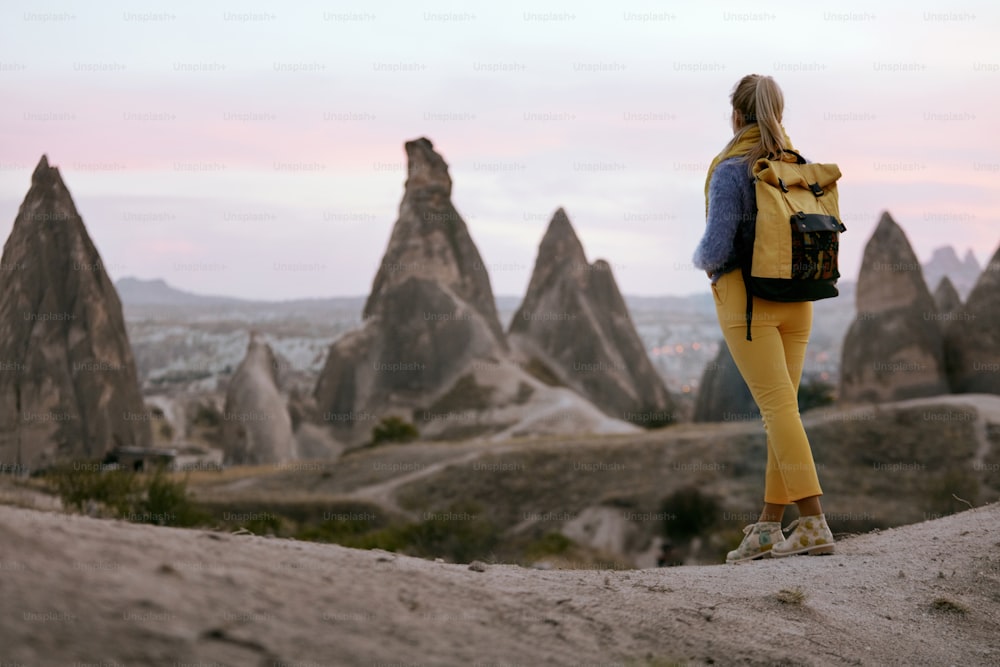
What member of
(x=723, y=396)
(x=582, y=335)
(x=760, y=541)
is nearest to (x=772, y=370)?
(x=760, y=541)

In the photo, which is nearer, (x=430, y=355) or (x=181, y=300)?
(x=430, y=355)

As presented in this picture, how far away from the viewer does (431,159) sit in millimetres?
37281

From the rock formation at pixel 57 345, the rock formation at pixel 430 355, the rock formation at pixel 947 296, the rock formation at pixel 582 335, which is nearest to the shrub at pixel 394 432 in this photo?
the rock formation at pixel 430 355

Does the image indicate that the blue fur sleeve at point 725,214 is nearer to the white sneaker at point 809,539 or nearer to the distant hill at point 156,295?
the white sneaker at point 809,539

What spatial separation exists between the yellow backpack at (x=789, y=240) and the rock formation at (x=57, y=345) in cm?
2178

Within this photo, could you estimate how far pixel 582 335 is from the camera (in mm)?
41750

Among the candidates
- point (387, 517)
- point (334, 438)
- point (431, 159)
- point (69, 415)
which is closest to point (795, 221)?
point (387, 517)

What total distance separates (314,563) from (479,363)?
3233 cm

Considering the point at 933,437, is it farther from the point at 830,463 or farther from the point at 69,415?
the point at 69,415

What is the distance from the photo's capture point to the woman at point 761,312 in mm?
4363

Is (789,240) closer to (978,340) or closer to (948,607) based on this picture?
(948,607)

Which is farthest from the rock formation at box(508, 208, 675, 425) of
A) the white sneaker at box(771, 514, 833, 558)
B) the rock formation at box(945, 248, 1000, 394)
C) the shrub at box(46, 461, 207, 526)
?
the white sneaker at box(771, 514, 833, 558)

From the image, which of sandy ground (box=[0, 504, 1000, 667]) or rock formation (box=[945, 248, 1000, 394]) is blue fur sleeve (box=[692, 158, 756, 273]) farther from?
rock formation (box=[945, 248, 1000, 394])

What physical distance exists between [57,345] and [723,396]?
21247 mm
